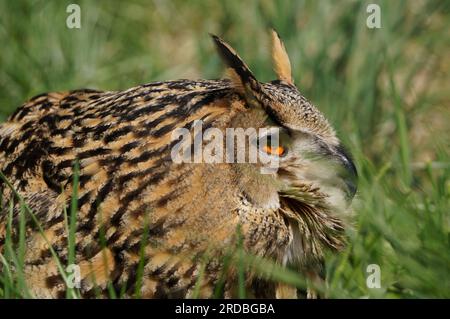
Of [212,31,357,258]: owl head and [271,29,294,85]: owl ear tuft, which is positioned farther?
[271,29,294,85]: owl ear tuft

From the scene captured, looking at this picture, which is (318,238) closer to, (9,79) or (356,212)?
(356,212)

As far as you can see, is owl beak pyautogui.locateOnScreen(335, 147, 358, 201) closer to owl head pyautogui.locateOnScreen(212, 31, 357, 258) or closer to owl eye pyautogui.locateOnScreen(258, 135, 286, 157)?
owl head pyautogui.locateOnScreen(212, 31, 357, 258)

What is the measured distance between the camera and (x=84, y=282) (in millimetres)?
3098

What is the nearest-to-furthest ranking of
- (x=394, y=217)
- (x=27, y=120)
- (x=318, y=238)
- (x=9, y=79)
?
1. (x=318, y=238)
2. (x=394, y=217)
3. (x=27, y=120)
4. (x=9, y=79)

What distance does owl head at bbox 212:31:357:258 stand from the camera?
308 centimetres

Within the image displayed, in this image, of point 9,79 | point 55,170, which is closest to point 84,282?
point 55,170

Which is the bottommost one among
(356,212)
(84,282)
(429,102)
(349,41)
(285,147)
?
(84,282)

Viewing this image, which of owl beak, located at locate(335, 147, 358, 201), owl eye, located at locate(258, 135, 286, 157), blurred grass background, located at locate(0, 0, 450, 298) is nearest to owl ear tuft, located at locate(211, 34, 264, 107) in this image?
owl eye, located at locate(258, 135, 286, 157)

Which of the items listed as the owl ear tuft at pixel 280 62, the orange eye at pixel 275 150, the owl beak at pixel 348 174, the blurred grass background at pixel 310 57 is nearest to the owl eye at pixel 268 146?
the orange eye at pixel 275 150

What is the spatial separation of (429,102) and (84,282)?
2972 mm

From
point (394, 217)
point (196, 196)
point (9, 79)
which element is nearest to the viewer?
point (196, 196)

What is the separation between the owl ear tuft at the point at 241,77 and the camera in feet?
10.0

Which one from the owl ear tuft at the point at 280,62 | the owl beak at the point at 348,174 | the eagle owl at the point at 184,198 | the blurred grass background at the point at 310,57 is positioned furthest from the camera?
the blurred grass background at the point at 310,57

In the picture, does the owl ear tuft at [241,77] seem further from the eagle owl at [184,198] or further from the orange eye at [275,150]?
the orange eye at [275,150]
